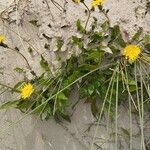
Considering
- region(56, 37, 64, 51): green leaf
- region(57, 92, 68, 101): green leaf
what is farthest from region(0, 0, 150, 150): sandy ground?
region(57, 92, 68, 101): green leaf

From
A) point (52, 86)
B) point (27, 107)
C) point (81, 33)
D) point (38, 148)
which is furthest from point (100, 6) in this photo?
point (38, 148)

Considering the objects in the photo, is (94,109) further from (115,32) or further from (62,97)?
(115,32)

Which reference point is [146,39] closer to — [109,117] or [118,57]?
[118,57]

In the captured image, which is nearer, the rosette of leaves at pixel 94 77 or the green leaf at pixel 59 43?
the rosette of leaves at pixel 94 77

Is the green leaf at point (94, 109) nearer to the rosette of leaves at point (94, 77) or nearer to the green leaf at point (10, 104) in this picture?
the rosette of leaves at point (94, 77)

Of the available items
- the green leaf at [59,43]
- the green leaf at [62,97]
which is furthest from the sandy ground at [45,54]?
the green leaf at [62,97]

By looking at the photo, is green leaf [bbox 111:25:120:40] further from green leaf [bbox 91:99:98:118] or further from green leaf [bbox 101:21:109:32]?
green leaf [bbox 91:99:98:118]

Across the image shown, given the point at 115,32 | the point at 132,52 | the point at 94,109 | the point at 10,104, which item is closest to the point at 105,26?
the point at 115,32
